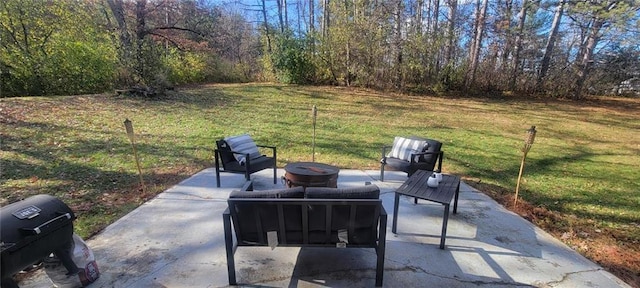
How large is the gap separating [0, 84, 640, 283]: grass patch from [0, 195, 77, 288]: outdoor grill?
1.18 meters

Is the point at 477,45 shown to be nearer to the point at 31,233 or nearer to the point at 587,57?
the point at 587,57

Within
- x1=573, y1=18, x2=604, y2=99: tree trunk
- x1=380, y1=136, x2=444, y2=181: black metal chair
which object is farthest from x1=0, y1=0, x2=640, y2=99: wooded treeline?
x1=380, y1=136, x2=444, y2=181: black metal chair

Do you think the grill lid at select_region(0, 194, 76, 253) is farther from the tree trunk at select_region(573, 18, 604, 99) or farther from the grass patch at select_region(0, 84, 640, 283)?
the tree trunk at select_region(573, 18, 604, 99)

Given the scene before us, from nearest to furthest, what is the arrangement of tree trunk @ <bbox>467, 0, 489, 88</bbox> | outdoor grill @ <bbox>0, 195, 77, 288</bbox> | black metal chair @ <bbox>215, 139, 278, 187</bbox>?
outdoor grill @ <bbox>0, 195, 77, 288</bbox>
black metal chair @ <bbox>215, 139, 278, 187</bbox>
tree trunk @ <bbox>467, 0, 489, 88</bbox>

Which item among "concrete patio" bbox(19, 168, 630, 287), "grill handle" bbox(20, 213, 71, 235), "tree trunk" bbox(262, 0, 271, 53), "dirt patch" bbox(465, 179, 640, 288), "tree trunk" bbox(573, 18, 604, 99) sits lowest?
"dirt patch" bbox(465, 179, 640, 288)

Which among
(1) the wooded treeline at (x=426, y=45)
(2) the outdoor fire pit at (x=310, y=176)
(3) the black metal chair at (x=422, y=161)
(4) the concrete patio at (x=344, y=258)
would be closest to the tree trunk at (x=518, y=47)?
(1) the wooded treeline at (x=426, y=45)

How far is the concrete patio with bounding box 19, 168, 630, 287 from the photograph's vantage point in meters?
2.43

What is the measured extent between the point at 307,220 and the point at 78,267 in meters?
1.64

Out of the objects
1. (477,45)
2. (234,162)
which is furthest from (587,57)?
(234,162)

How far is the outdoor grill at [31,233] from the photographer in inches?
67.7

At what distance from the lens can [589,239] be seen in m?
3.31

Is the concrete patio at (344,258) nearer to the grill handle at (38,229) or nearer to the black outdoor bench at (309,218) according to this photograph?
the black outdoor bench at (309,218)

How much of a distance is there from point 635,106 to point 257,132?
16594 millimetres

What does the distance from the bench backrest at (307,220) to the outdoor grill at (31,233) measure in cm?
105
